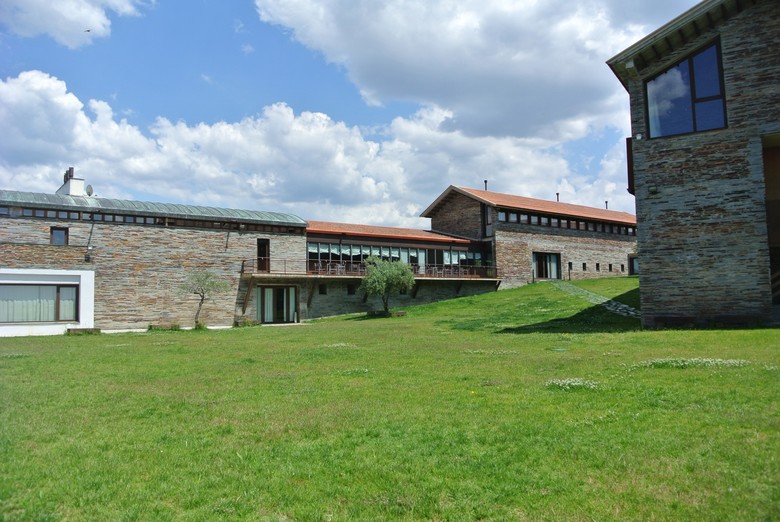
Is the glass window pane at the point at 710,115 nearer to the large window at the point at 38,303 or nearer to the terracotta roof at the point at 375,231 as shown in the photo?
the terracotta roof at the point at 375,231

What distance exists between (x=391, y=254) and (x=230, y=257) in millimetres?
12372

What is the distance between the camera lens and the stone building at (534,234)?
152 feet

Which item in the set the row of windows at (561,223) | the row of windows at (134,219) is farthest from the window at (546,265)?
the row of windows at (134,219)

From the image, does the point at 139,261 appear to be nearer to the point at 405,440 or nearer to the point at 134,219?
the point at 134,219

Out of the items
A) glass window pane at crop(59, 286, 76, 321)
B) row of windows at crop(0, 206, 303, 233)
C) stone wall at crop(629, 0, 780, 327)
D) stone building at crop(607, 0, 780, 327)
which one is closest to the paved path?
stone wall at crop(629, 0, 780, 327)

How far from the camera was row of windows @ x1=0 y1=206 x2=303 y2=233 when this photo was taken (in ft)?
97.2

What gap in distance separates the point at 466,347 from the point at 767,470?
11.3 meters

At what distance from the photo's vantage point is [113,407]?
28.5 ft

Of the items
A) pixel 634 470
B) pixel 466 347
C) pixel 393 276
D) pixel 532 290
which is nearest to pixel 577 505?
pixel 634 470

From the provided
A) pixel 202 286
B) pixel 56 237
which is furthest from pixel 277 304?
pixel 56 237

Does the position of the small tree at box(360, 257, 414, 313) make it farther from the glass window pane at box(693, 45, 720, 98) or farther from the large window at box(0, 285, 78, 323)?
the glass window pane at box(693, 45, 720, 98)

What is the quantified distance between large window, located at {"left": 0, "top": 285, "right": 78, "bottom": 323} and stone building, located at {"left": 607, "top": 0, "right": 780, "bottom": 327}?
92.0ft

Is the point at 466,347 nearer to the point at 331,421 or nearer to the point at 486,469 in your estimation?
the point at 331,421

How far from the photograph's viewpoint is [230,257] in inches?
1400
